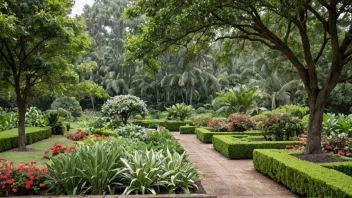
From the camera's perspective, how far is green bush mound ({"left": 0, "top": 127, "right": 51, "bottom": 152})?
10992 mm

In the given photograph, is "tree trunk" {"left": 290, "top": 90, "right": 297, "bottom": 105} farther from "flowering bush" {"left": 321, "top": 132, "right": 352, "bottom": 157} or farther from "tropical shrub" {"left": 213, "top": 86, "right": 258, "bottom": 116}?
"flowering bush" {"left": 321, "top": 132, "right": 352, "bottom": 157}

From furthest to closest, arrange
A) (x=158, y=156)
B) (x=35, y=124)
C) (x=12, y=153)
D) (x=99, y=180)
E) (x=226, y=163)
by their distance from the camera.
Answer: (x=35, y=124)
(x=12, y=153)
(x=226, y=163)
(x=158, y=156)
(x=99, y=180)

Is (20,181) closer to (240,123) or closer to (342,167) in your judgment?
(342,167)

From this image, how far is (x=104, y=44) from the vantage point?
43.4 m

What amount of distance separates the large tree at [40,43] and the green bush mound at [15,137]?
52 centimetres

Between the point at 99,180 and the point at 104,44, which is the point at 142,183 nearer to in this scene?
the point at 99,180

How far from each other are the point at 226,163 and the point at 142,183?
4717 millimetres

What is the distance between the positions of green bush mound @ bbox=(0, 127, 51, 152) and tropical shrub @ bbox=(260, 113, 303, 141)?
9.47 metres

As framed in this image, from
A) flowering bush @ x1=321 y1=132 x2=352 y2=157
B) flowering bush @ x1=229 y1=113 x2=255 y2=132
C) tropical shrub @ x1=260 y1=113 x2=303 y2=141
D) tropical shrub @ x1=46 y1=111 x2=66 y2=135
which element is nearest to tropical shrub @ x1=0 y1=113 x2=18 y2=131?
tropical shrub @ x1=46 y1=111 x2=66 y2=135

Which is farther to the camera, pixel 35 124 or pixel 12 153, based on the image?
pixel 35 124

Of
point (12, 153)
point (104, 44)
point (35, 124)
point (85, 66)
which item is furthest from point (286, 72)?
point (104, 44)

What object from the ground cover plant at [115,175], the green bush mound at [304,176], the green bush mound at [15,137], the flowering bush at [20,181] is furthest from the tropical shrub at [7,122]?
the green bush mound at [304,176]

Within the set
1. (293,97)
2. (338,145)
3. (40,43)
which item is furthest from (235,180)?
(293,97)

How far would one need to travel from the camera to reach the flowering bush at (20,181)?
438 centimetres
